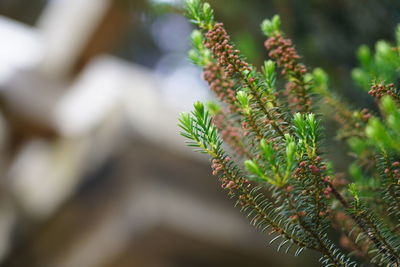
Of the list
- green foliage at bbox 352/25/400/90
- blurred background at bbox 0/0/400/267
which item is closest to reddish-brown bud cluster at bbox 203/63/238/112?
green foliage at bbox 352/25/400/90

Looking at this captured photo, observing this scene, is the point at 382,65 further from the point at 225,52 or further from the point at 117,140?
the point at 117,140

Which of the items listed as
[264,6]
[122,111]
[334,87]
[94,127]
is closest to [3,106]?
[94,127]

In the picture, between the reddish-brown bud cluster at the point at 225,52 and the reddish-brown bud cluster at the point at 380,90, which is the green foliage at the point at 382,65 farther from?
the reddish-brown bud cluster at the point at 225,52

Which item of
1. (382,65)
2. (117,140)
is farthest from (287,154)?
(117,140)

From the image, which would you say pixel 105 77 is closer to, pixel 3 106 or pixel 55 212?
pixel 3 106

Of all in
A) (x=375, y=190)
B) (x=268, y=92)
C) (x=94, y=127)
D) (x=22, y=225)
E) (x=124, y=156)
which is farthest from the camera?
(x=22, y=225)

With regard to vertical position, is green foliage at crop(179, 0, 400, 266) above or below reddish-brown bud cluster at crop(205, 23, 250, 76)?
below

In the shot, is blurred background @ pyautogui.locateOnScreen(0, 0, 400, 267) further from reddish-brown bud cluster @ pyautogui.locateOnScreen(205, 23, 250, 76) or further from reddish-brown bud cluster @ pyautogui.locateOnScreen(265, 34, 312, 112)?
reddish-brown bud cluster @ pyautogui.locateOnScreen(205, 23, 250, 76)

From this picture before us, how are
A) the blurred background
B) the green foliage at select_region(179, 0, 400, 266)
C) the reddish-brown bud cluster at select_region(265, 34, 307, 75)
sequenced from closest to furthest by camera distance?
the green foliage at select_region(179, 0, 400, 266) → the reddish-brown bud cluster at select_region(265, 34, 307, 75) → the blurred background
